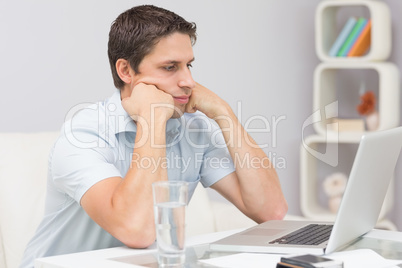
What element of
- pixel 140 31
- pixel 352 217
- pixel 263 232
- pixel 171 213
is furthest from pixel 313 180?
pixel 171 213

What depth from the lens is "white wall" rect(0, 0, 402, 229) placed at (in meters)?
2.45

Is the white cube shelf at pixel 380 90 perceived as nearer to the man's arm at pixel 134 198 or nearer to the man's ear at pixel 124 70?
the man's ear at pixel 124 70

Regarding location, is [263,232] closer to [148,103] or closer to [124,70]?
[148,103]

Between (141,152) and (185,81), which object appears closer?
(141,152)

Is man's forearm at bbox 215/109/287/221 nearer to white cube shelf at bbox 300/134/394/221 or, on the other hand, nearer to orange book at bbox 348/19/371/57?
white cube shelf at bbox 300/134/394/221

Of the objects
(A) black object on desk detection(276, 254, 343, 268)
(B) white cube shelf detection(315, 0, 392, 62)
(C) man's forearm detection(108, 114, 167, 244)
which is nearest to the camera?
(A) black object on desk detection(276, 254, 343, 268)

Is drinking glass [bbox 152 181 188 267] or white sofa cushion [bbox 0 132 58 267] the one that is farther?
white sofa cushion [bbox 0 132 58 267]

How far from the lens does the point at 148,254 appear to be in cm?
136

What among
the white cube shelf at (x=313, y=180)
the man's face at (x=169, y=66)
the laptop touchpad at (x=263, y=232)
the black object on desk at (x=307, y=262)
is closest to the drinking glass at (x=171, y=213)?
the black object on desk at (x=307, y=262)

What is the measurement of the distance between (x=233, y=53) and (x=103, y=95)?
815 millimetres

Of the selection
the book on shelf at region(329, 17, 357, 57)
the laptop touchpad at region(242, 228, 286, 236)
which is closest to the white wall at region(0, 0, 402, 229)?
the book on shelf at region(329, 17, 357, 57)

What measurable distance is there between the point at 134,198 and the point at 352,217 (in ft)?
1.59

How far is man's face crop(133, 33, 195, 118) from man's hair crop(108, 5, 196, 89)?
0.05ft

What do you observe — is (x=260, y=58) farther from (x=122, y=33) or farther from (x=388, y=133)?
(x=388, y=133)
